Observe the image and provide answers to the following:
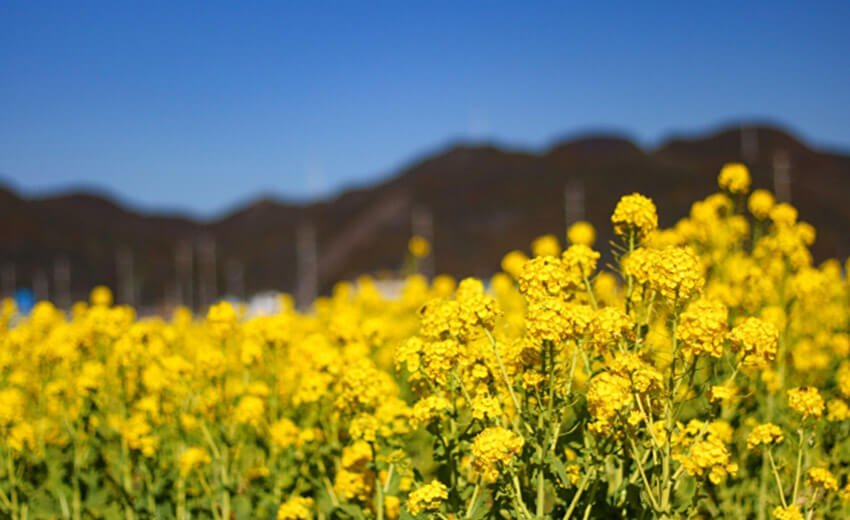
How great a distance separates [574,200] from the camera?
28328 millimetres

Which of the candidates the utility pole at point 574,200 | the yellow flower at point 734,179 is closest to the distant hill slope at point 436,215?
the utility pole at point 574,200

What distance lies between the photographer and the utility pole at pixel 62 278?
44.6 m

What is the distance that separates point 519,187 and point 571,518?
39.6 meters

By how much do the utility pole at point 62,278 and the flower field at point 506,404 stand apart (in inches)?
1623

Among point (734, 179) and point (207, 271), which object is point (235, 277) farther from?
point (734, 179)

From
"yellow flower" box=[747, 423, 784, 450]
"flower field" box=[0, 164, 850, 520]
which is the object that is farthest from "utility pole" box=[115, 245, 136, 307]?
"yellow flower" box=[747, 423, 784, 450]

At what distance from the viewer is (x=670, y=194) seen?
111 feet

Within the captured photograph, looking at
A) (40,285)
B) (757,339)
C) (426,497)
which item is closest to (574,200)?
(757,339)

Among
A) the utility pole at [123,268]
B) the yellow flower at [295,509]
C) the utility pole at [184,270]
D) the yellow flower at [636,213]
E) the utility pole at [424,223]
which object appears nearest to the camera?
the yellow flower at [636,213]

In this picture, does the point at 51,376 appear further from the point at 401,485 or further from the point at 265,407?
the point at 401,485

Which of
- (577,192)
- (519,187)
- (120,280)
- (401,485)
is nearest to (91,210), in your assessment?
(120,280)

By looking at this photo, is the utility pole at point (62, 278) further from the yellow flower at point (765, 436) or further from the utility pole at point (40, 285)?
the yellow flower at point (765, 436)

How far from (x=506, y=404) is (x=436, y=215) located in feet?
133

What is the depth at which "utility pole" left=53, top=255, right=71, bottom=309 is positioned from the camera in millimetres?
44594
